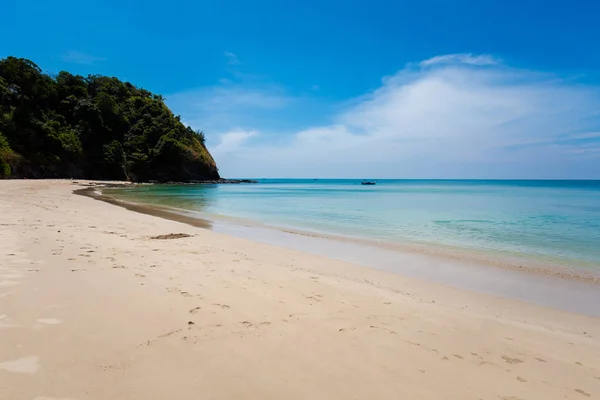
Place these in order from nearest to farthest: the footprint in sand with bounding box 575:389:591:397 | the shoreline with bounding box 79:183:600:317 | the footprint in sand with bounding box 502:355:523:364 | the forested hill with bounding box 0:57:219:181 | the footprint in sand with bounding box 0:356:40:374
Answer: the footprint in sand with bounding box 0:356:40:374
the footprint in sand with bounding box 575:389:591:397
the footprint in sand with bounding box 502:355:523:364
the shoreline with bounding box 79:183:600:317
the forested hill with bounding box 0:57:219:181

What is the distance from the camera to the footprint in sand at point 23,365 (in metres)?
2.62

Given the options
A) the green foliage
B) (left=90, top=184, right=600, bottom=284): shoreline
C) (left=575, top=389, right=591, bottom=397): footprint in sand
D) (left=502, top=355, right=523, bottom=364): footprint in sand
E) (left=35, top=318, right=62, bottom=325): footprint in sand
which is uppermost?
the green foliage

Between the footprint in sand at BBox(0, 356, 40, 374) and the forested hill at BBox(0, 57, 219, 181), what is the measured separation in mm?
54487

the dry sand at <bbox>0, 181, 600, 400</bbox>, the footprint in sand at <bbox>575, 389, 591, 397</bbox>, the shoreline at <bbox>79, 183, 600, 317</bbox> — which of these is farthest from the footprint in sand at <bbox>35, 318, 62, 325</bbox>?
the shoreline at <bbox>79, 183, 600, 317</bbox>

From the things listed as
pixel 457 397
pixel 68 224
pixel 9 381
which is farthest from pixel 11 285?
pixel 68 224

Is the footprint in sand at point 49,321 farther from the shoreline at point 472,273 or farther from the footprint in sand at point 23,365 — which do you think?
Answer: the shoreline at point 472,273

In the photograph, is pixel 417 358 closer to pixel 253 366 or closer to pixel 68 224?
pixel 253 366

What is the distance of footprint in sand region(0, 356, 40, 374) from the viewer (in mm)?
2623

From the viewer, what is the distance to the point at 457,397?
107 inches

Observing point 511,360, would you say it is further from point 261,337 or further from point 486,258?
point 486,258

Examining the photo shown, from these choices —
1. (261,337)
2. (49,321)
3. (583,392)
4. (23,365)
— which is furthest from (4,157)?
(583,392)

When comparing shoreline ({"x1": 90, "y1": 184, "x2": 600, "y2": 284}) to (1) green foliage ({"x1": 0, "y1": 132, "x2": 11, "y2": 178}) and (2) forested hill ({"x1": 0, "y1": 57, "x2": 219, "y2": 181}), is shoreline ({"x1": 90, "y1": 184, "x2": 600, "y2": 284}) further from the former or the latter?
(2) forested hill ({"x1": 0, "y1": 57, "x2": 219, "y2": 181})

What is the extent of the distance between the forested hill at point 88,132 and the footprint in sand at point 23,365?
54.5m

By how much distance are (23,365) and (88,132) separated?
78.5 metres
